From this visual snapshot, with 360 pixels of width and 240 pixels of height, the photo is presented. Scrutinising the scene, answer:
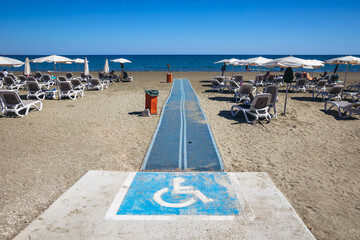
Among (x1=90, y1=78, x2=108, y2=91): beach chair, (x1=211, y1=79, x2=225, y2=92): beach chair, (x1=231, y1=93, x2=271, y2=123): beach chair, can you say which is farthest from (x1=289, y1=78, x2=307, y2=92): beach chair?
(x1=90, y1=78, x2=108, y2=91): beach chair

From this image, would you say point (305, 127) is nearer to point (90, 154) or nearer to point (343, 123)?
point (343, 123)

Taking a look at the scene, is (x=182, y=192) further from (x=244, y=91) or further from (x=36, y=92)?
(x=36, y=92)

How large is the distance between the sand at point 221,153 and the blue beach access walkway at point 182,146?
239mm

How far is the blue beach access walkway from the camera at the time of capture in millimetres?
4754

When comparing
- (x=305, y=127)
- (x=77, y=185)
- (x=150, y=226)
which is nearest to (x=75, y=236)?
(x=150, y=226)

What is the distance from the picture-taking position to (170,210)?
3312 millimetres

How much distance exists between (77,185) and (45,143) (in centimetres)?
264

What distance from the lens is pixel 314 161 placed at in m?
5.11

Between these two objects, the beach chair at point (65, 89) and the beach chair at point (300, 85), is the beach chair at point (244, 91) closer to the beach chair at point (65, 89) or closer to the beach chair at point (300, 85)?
the beach chair at point (300, 85)

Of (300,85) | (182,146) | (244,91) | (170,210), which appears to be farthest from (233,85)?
(170,210)

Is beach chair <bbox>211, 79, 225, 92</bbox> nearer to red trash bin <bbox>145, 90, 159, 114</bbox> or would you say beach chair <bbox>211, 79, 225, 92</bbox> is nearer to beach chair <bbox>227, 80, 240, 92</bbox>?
beach chair <bbox>227, 80, 240, 92</bbox>

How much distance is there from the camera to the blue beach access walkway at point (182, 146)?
15.6ft

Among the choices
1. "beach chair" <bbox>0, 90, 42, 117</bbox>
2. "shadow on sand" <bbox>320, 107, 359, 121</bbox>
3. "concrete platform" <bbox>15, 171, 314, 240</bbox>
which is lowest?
"concrete platform" <bbox>15, 171, 314, 240</bbox>

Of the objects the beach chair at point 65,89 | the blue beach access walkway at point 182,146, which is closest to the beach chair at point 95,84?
the beach chair at point 65,89
